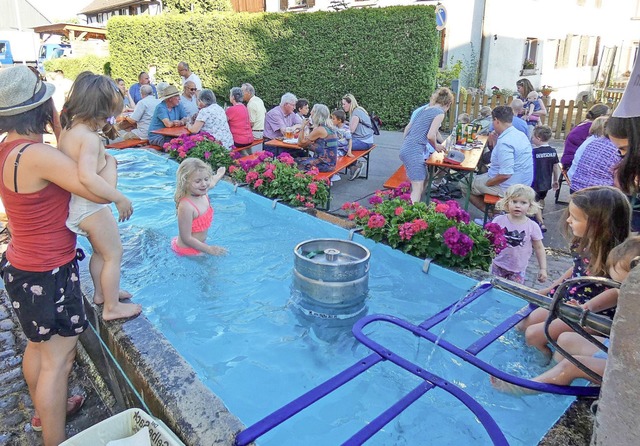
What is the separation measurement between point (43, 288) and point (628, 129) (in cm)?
299

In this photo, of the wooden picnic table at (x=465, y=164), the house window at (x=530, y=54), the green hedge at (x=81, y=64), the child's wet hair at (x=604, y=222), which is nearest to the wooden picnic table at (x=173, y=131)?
the wooden picnic table at (x=465, y=164)

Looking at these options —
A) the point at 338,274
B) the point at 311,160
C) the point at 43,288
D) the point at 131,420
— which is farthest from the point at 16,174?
the point at 311,160

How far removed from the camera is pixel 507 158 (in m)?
5.85

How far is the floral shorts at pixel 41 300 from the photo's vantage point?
7.75 feet

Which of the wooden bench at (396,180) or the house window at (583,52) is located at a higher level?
the house window at (583,52)

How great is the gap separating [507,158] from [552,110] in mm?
9097

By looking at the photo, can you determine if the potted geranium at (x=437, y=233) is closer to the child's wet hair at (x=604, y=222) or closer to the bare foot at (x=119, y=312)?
the child's wet hair at (x=604, y=222)

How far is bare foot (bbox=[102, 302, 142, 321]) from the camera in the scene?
3.11 meters

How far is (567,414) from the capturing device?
235 cm

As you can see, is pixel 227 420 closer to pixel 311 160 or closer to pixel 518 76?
pixel 311 160

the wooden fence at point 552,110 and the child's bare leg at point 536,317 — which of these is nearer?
the child's bare leg at point 536,317

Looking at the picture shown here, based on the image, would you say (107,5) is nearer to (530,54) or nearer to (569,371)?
(530,54)

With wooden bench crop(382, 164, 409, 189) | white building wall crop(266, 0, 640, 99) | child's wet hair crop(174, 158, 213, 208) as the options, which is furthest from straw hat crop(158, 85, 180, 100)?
white building wall crop(266, 0, 640, 99)

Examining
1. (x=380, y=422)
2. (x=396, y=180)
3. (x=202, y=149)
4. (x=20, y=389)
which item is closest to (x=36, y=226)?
(x=20, y=389)
